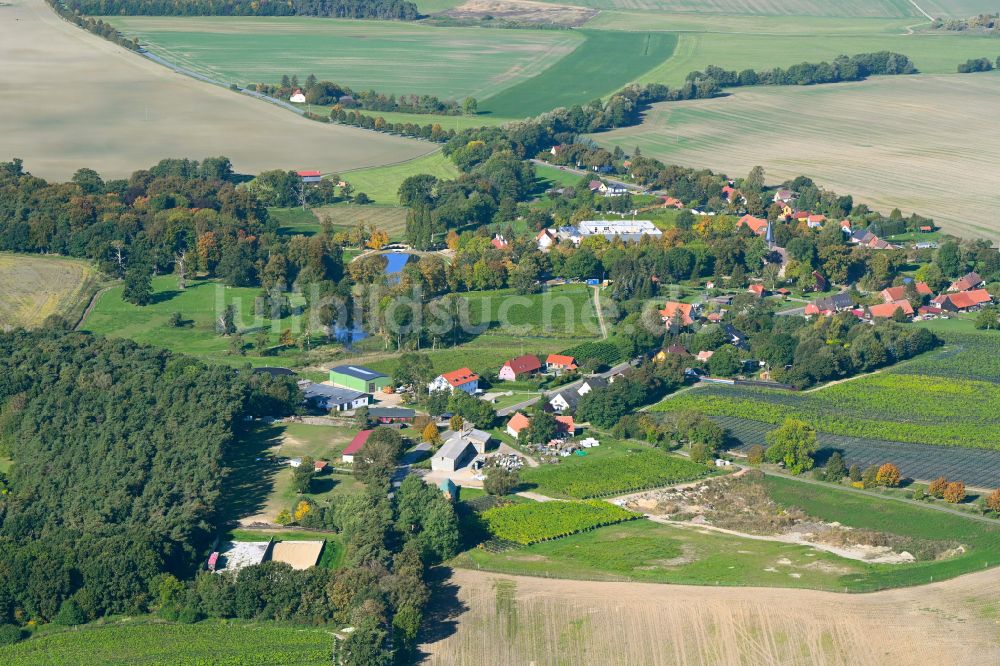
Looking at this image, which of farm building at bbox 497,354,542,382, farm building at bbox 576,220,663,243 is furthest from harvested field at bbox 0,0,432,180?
farm building at bbox 497,354,542,382

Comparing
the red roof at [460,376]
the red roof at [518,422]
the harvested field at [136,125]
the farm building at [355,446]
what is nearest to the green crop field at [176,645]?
the farm building at [355,446]

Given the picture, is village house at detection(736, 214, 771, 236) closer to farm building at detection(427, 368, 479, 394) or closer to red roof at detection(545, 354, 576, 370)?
→ red roof at detection(545, 354, 576, 370)

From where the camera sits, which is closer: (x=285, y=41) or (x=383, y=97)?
(x=383, y=97)

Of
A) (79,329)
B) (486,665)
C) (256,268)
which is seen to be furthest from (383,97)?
(486,665)

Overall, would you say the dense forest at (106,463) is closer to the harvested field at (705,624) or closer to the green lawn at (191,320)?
the green lawn at (191,320)

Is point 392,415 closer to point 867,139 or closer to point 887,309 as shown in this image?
point 887,309

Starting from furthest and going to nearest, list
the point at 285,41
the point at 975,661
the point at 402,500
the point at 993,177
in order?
1. the point at 285,41
2. the point at 993,177
3. the point at 402,500
4. the point at 975,661

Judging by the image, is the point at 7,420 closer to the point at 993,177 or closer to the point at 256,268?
the point at 256,268
